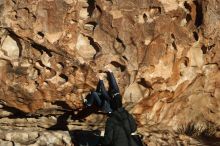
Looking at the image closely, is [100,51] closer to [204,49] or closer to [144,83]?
[144,83]

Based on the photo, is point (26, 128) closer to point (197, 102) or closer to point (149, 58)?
point (149, 58)

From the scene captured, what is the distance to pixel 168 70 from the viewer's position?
20.0ft

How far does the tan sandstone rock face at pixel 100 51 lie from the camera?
5.57 meters

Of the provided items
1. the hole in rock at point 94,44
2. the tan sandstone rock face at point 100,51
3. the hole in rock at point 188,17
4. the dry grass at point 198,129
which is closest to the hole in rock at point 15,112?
the tan sandstone rock face at point 100,51

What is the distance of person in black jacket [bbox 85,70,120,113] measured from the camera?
5613mm

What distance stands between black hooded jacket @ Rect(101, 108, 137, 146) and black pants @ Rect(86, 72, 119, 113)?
0.31m

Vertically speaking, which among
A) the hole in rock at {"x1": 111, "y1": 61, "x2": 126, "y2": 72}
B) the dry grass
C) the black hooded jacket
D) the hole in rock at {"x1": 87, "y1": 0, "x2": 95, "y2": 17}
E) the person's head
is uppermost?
the hole in rock at {"x1": 87, "y1": 0, "x2": 95, "y2": 17}

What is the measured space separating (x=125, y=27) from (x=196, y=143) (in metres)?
1.85

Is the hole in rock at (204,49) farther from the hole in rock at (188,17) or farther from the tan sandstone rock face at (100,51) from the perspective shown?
the hole in rock at (188,17)

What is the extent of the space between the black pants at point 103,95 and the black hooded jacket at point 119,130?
0.31 meters

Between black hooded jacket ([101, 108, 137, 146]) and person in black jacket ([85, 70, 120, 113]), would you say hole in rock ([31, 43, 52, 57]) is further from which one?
black hooded jacket ([101, 108, 137, 146])

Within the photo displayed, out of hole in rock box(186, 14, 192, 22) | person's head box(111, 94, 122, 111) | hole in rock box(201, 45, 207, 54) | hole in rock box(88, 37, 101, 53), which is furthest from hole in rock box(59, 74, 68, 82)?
hole in rock box(201, 45, 207, 54)

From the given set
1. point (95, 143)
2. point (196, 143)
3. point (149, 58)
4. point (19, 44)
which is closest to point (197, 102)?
point (196, 143)

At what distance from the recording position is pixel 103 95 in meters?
5.71
